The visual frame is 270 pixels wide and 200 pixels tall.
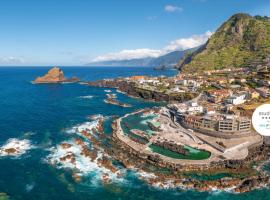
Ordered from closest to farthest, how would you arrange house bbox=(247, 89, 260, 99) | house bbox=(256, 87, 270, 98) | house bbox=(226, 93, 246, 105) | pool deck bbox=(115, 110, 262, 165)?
pool deck bbox=(115, 110, 262, 165) → house bbox=(226, 93, 246, 105) → house bbox=(256, 87, 270, 98) → house bbox=(247, 89, 260, 99)

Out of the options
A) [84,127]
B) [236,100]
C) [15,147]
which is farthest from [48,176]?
[236,100]

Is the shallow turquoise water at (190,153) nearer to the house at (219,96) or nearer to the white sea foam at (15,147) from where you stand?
the white sea foam at (15,147)

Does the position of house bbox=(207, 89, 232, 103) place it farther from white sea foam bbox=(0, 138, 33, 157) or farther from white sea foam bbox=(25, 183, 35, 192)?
white sea foam bbox=(25, 183, 35, 192)

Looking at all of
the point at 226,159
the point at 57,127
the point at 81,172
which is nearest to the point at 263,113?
the point at 226,159

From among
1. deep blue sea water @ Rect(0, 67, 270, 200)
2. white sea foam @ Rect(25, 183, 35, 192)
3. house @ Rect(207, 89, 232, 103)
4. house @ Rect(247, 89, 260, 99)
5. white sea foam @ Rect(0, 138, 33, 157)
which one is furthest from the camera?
house @ Rect(207, 89, 232, 103)

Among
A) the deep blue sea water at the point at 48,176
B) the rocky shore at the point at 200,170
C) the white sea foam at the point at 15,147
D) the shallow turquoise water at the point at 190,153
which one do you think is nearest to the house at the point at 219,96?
the deep blue sea water at the point at 48,176

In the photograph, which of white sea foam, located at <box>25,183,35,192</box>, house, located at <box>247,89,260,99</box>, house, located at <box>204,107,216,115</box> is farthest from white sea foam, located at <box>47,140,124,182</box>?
house, located at <box>247,89,260,99</box>

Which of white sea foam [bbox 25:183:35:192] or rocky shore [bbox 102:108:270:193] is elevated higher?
rocky shore [bbox 102:108:270:193]

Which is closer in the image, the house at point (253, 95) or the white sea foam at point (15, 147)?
the white sea foam at point (15, 147)

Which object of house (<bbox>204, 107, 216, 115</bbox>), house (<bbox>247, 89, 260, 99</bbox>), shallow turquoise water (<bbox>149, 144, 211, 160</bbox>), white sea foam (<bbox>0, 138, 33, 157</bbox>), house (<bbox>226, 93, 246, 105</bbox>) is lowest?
shallow turquoise water (<bbox>149, 144, 211, 160</bbox>)

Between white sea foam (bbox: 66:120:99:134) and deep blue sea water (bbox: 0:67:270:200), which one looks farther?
white sea foam (bbox: 66:120:99:134)
